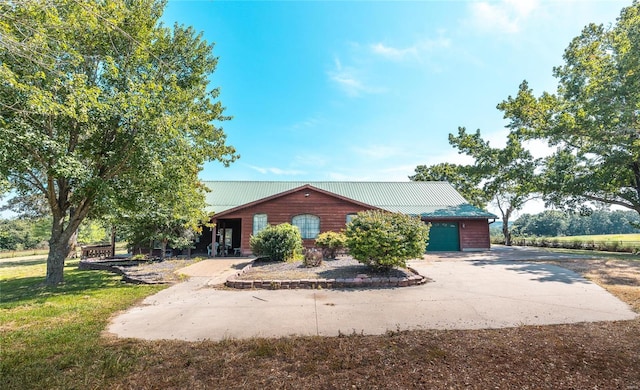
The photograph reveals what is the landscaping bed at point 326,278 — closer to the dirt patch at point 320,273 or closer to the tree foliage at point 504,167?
the dirt patch at point 320,273

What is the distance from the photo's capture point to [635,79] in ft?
51.4

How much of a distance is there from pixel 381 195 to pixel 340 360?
830 inches

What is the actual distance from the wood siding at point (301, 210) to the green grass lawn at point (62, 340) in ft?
33.0

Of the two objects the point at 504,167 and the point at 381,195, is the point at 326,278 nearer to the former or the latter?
the point at 381,195

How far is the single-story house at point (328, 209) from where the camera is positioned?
1825 cm

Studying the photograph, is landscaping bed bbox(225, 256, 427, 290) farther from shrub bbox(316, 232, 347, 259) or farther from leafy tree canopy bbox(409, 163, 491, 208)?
leafy tree canopy bbox(409, 163, 491, 208)

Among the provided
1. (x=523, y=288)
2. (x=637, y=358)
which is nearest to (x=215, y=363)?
(x=637, y=358)

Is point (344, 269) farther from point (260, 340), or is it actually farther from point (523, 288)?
point (260, 340)

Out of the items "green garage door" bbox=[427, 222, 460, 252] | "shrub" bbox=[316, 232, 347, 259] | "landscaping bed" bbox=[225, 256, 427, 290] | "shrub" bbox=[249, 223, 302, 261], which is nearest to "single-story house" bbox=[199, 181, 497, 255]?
"green garage door" bbox=[427, 222, 460, 252]

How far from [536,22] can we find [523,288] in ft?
29.4

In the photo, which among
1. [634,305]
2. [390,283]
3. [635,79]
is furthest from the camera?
[635,79]

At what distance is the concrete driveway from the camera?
488 centimetres

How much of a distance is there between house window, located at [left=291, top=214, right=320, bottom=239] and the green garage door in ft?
27.4

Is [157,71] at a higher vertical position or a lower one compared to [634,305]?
higher
